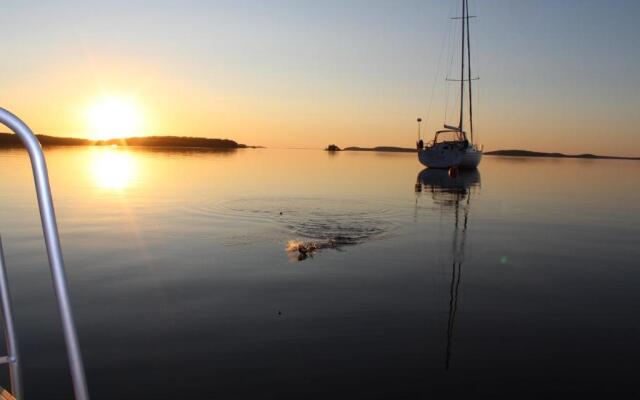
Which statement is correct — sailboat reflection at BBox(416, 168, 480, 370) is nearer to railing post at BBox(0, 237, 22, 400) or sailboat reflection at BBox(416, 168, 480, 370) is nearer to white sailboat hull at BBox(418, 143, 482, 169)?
railing post at BBox(0, 237, 22, 400)

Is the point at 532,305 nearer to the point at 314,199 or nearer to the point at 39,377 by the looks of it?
the point at 39,377

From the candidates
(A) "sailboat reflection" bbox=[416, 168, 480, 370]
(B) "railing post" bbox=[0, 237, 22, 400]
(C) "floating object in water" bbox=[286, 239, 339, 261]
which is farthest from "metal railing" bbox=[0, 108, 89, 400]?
(C) "floating object in water" bbox=[286, 239, 339, 261]

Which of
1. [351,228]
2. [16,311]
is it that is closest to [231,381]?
[16,311]

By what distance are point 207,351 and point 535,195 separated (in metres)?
36.5

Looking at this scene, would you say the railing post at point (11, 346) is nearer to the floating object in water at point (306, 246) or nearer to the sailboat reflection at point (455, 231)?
the sailboat reflection at point (455, 231)

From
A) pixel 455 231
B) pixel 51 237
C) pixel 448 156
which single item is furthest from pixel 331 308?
pixel 448 156

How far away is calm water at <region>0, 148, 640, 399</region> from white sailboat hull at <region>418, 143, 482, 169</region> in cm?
4369

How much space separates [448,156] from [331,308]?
58457 mm

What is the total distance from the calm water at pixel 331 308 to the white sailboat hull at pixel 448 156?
143ft

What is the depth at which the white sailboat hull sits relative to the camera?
213ft

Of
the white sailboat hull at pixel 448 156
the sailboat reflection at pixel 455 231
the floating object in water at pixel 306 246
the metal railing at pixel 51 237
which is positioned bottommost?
the sailboat reflection at pixel 455 231

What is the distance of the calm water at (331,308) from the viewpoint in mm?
A: 7070

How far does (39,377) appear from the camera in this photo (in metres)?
6.97

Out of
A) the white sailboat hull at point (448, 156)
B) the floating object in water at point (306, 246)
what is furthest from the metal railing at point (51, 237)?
the white sailboat hull at point (448, 156)
